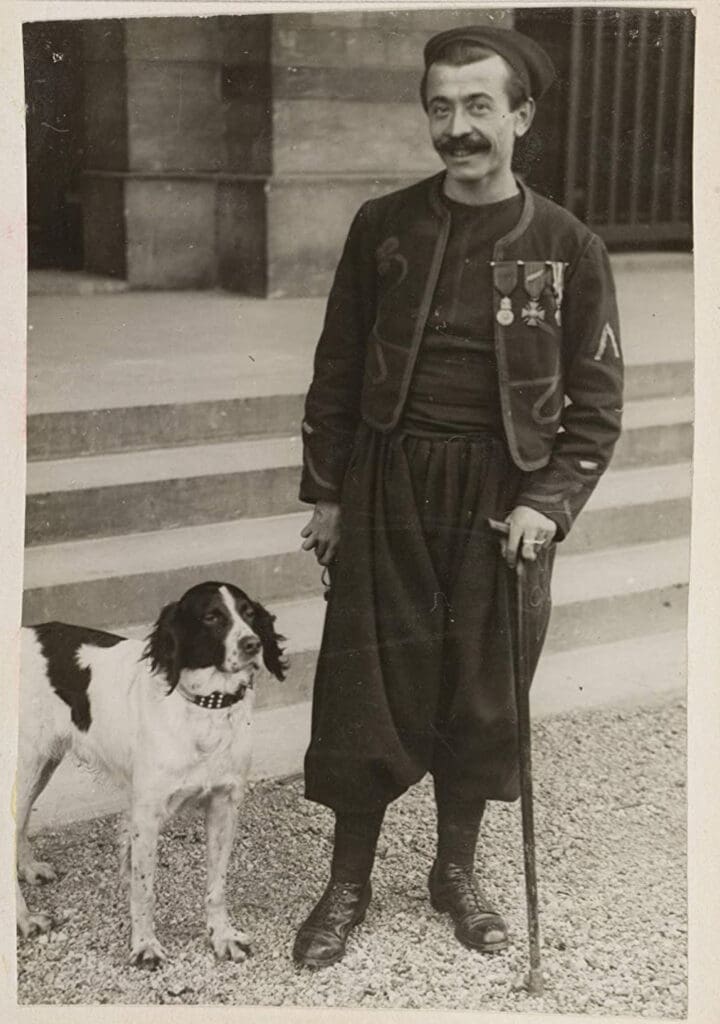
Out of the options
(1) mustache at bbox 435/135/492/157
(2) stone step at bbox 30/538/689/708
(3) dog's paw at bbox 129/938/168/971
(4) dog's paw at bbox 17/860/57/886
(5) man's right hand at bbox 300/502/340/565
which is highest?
(1) mustache at bbox 435/135/492/157

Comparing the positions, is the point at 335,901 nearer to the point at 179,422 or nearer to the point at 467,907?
the point at 467,907

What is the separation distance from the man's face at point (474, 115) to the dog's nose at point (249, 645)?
1.06 meters

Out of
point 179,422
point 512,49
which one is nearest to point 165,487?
point 179,422

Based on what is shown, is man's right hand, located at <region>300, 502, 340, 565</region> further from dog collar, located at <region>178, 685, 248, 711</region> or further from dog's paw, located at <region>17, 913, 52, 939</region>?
dog's paw, located at <region>17, 913, 52, 939</region>

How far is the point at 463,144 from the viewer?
244 cm

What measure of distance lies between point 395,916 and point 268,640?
0.77m

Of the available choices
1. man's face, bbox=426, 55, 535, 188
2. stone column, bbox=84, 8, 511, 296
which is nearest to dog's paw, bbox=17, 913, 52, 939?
stone column, bbox=84, 8, 511, 296

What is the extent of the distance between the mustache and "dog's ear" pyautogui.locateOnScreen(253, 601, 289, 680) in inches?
40.5

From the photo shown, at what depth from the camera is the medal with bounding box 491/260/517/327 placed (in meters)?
2.52

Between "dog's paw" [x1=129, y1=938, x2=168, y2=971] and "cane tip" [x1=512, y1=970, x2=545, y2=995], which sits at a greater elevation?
"dog's paw" [x1=129, y1=938, x2=168, y2=971]

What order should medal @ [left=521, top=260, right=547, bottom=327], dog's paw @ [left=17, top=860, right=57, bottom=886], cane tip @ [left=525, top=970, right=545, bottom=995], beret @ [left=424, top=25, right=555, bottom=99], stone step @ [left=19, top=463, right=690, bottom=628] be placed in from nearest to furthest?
1. beret @ [left=424, top=25, right=555, bottom=99]
2. medal @ [left=521, top=260, right=547, bottom=327]
3. cane tip @ [left=525, top=970, right=545, bottom=995]
4. dog's paw @ [left=17, top=860, right=57, bottom=886]
5. stone step @ [left=19, top=463, right=690, bottom=628]

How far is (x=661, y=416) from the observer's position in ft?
12.3

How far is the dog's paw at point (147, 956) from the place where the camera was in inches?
106

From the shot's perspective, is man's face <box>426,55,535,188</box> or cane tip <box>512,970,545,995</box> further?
cane tip <box>512,970,545,995</box>
